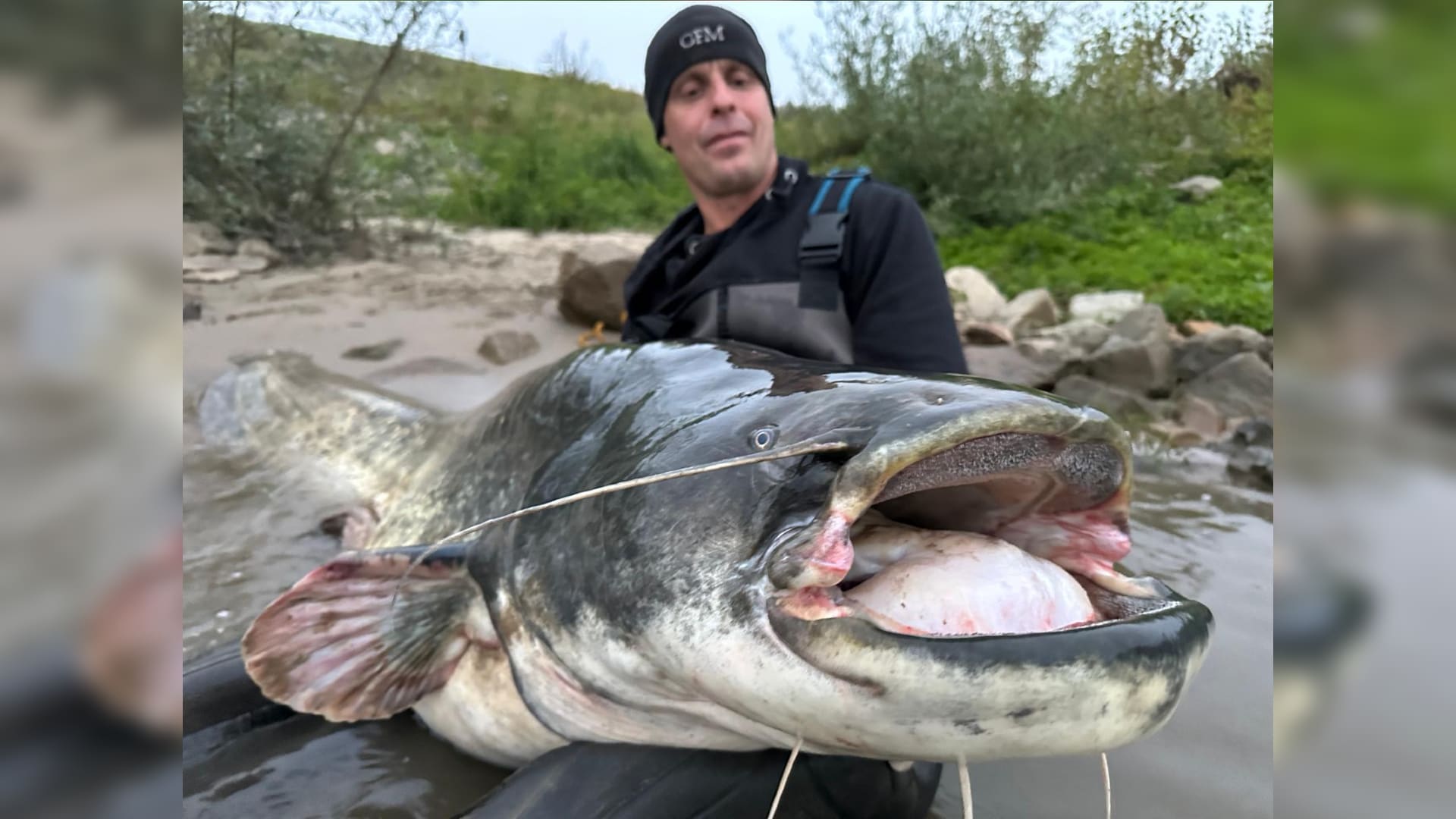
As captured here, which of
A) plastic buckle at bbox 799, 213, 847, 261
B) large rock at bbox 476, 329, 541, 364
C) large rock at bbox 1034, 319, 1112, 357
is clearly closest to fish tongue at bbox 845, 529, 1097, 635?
plastic buckle at bbox 799, 213, 847, 261

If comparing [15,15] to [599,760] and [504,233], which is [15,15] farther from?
[504,233]

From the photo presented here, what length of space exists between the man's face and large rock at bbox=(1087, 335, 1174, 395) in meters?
3.51

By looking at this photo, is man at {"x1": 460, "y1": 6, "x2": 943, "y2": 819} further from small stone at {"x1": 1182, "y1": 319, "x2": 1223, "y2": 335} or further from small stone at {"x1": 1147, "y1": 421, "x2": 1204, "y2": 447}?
small stone at {"x1": 1182, "y1": 319, "x2": 1223, "y2": 335}

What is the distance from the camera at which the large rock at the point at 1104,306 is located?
7.78 meters

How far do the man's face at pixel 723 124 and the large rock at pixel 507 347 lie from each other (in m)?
2.55

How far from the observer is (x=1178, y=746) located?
1979mm

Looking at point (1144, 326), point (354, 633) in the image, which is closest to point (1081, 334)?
point (1144, 326)

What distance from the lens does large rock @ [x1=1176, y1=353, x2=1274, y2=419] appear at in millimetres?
5289

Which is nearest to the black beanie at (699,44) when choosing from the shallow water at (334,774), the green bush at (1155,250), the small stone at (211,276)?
the shallow water at (334,774)

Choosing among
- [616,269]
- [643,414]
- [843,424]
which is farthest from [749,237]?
[616,269]

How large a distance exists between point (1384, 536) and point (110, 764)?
88cm

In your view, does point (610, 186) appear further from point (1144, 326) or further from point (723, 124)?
point (723, 124)

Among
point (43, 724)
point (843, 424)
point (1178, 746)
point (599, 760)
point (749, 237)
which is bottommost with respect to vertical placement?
point (1178, 746)

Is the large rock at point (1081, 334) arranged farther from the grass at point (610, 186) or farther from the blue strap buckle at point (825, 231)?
the blue strap buckle at point (825, 231)
